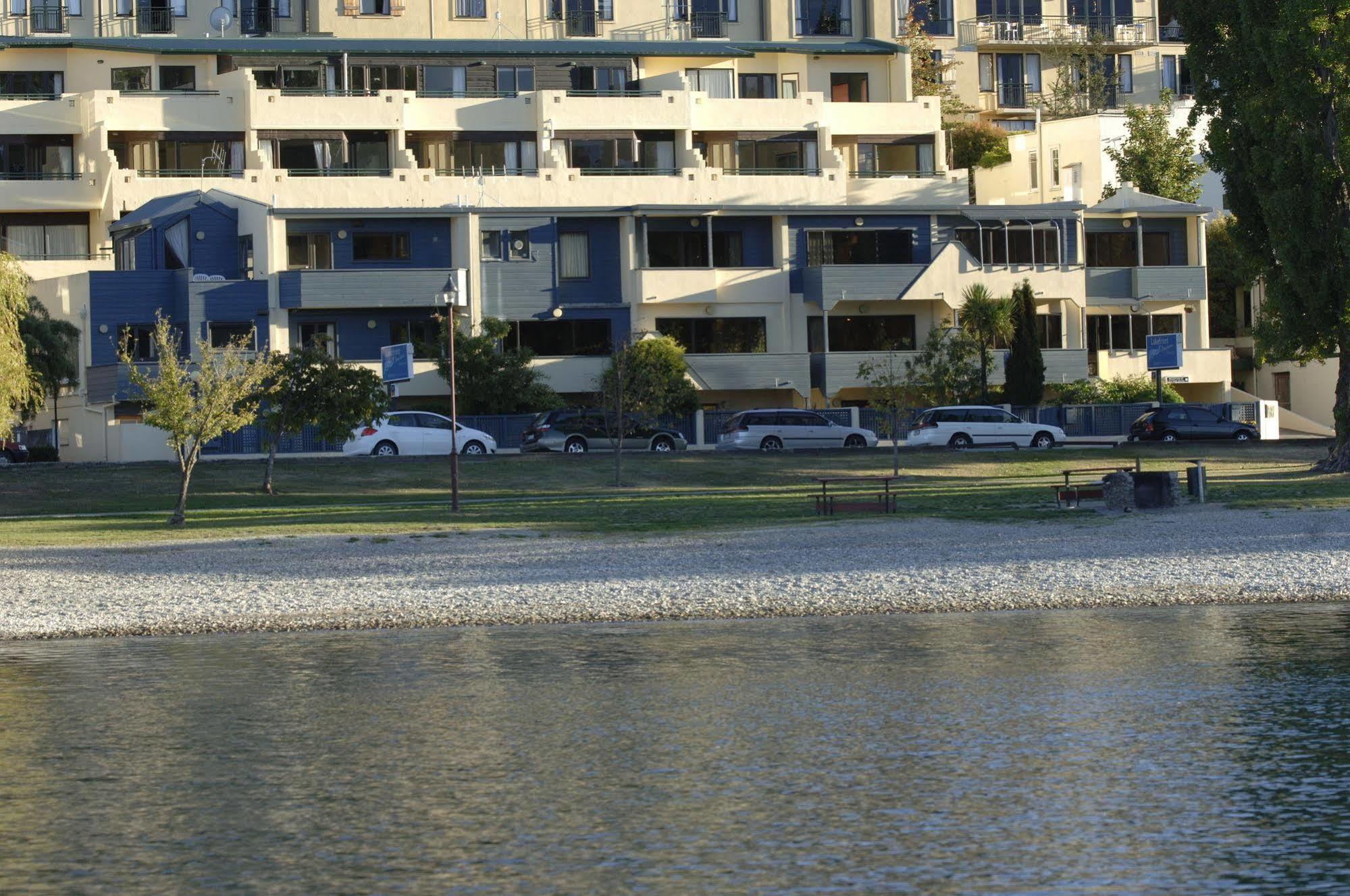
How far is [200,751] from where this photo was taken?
1794cm

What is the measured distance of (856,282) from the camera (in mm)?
73312

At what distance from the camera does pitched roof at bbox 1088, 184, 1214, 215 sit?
255ft

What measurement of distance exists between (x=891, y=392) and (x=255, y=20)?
43.7 meters

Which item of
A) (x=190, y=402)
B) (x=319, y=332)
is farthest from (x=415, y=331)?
(x=190, y=402)

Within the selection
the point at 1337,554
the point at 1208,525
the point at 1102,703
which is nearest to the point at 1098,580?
the point at 1337,554

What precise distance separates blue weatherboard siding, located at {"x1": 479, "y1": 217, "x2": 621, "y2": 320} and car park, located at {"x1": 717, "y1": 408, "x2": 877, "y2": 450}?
37.2ft

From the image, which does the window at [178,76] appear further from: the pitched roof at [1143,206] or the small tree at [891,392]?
the pitched roof at [1143,206]

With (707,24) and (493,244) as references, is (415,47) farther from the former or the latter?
(707,24)

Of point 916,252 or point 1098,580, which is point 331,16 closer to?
point 916,252

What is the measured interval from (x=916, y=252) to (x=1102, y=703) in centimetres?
5768

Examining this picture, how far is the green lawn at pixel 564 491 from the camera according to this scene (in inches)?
1576

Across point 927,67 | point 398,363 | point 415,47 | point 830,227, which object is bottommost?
point 398,363

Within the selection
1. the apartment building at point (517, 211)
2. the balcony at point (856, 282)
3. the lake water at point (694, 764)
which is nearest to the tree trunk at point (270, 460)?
the apartment building at point (517, 211)

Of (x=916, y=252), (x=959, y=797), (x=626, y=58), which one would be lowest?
(x=959, y=797)
